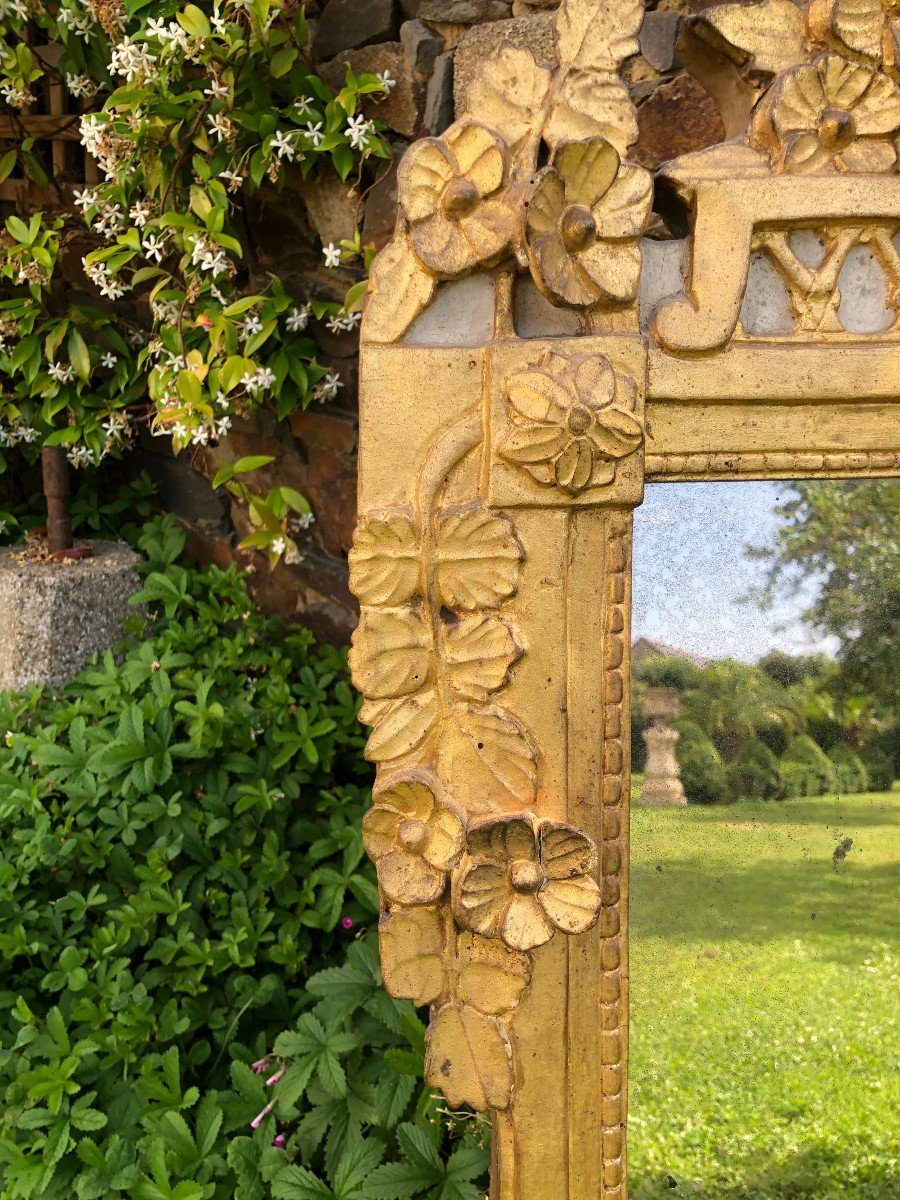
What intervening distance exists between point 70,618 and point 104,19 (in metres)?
1.11

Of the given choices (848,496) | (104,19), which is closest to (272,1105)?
(848,496)

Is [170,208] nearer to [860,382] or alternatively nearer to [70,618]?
[70,618]

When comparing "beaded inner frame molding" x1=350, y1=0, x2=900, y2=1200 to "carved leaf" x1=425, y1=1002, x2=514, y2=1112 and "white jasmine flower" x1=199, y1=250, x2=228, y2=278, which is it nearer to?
Result: "carved leaf" x1=425, y1=1002, x2=514, y2=1112

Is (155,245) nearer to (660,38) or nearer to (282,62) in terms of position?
(282,62)

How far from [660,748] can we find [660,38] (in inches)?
47.3

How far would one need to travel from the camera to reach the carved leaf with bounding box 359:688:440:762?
2.91 ft

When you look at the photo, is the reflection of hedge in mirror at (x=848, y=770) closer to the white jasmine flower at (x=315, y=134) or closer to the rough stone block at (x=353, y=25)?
the white jasmine flower at (x=315, y=134)

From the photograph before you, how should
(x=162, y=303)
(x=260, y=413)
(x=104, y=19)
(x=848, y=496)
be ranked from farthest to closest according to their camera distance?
(x=260, y=413)
(x=162, y=303)
(x=104, y=19)
(x=848, y=496)

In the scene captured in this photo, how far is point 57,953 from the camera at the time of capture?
1.67m

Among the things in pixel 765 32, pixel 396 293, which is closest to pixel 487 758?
pixel 396 293

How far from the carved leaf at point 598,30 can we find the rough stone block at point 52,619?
1593 millimetres

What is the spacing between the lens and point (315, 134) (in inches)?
73.2

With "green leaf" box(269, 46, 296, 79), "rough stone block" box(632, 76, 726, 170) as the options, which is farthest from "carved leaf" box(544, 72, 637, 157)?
"green leaf" box(269, 46, 296, 79)

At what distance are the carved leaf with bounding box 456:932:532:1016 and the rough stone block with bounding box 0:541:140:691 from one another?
1.44 metres
